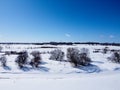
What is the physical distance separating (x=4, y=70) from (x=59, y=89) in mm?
25961

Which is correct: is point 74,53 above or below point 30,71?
above

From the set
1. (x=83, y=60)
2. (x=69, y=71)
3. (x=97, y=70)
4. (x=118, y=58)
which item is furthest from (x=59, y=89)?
(x=118, y=58)

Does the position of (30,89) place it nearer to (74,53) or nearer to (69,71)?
(69,71)

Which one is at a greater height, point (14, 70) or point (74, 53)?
point (74, 53)

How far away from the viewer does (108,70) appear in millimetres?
39844

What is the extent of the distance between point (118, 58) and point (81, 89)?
1539 inches

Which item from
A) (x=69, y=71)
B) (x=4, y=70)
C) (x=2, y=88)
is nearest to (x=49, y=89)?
(x=2, y=88)

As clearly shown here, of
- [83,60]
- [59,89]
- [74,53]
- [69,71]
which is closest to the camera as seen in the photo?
[59,89]

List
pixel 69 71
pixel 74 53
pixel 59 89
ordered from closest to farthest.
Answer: pixel 59 89, pixel 69 71, pixel 74 53

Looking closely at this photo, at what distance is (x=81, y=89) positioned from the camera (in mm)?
15578

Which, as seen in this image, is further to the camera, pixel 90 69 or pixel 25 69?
pixel 90 69

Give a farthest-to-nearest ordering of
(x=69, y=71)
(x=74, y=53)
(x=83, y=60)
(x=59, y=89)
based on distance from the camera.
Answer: (x=74, y=53)
(x=83, y=60)
(x=69, y=71)
(x=59, y=89)

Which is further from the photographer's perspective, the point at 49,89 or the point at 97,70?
the point at 97,70

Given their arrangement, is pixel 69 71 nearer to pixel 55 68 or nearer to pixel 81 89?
pixel 55 68
